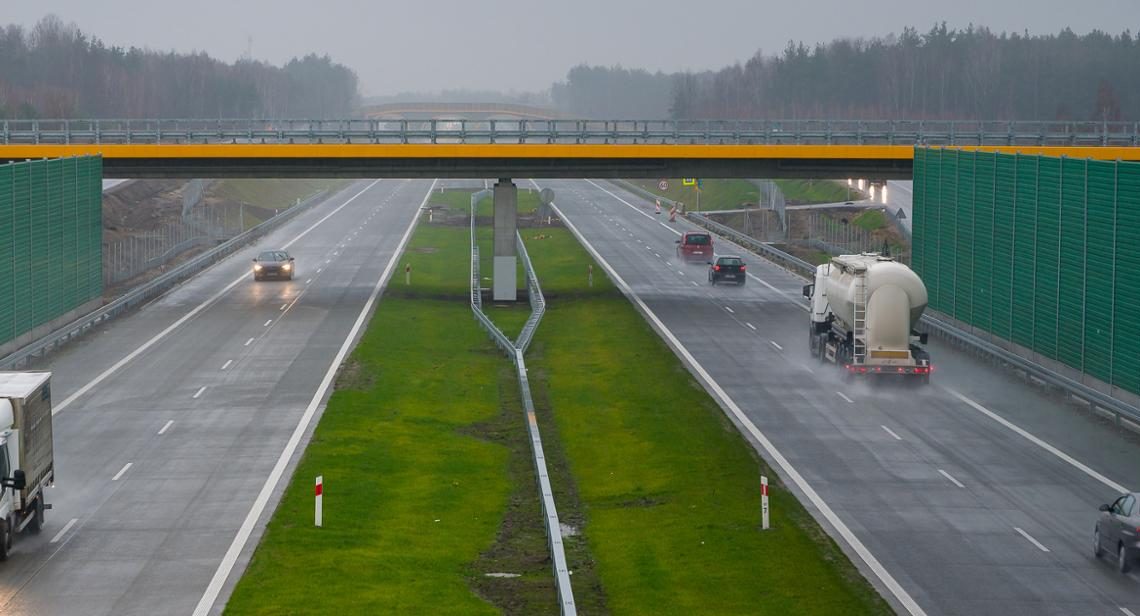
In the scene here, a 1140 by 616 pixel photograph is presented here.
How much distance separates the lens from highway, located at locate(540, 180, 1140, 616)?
25.4 m

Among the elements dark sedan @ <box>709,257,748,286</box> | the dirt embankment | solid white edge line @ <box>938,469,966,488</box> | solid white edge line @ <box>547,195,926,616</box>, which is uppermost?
the dirt embankment

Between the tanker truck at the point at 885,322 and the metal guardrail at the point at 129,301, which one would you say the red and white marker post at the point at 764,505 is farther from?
the metal guardrail at the point at 129,301

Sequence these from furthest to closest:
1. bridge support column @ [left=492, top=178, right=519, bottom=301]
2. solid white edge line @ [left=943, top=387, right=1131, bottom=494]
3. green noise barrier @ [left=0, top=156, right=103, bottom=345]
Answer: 1. bridge support column @ [left=492, top=178, right=519, bottom=301]
2. green noise barrier @ [left=0, top=156, right=103, bottom=345]
3. solid white edge line @ [left=943, top=387, right=1131, bottom=494]

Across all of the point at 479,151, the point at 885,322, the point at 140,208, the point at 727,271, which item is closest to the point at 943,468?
the point at 885,322

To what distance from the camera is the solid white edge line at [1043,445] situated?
3314 cm

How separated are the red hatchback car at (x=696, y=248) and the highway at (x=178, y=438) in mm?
21755

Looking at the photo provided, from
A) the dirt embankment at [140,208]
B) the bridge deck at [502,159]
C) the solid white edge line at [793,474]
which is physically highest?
the bridge deck at [502,159]

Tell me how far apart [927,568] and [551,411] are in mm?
17809

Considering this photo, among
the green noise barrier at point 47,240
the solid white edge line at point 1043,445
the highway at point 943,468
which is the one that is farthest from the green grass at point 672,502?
the green noise barrier at point 47,240

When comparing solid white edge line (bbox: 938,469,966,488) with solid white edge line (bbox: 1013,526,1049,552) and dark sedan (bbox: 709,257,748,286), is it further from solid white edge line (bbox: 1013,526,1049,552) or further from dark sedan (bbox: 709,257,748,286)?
dark sedan (bbox: 709,257,748,286)

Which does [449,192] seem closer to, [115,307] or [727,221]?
[727,221]

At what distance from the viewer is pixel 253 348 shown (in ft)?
174

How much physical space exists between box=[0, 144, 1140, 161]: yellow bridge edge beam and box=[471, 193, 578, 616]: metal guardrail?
580 centimetres

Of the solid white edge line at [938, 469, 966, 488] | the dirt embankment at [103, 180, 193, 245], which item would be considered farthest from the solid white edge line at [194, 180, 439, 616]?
the dirt embankment at [103, 180, 193, 245]
